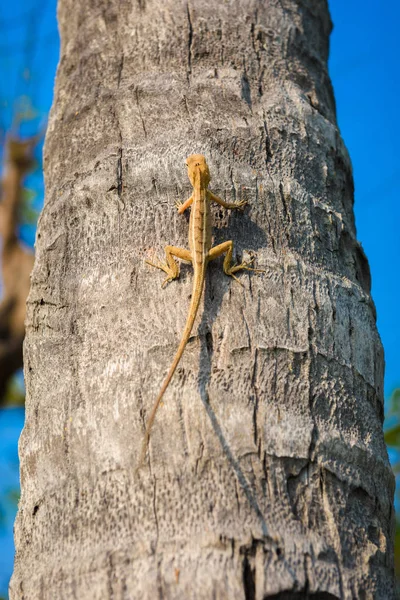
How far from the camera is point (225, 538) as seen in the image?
1830mm

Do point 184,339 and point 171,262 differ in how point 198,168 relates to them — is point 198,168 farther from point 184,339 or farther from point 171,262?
point 184,339

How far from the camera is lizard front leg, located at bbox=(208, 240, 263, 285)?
7.47 feet

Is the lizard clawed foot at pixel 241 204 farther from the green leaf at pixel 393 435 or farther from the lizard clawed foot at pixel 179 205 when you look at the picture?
the green leaf at pixel 393 435

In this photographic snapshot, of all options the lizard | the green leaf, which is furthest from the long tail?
the green leaf

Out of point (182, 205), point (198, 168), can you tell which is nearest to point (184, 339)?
point (182, 205)

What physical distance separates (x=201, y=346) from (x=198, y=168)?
67cm

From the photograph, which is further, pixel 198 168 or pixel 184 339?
pixel 198 168

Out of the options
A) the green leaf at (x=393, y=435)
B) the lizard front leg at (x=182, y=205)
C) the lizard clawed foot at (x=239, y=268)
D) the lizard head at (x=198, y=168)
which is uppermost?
the green leaf at (x=393, y=435)

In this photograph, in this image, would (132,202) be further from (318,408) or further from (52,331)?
(318,408)

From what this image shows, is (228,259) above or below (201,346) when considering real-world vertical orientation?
above

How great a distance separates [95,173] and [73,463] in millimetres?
1020

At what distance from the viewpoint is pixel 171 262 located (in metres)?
2.32

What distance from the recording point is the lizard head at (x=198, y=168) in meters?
2.44

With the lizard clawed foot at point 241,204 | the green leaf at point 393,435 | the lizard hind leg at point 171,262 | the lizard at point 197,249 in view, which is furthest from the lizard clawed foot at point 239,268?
the green leaf at point 393,435
